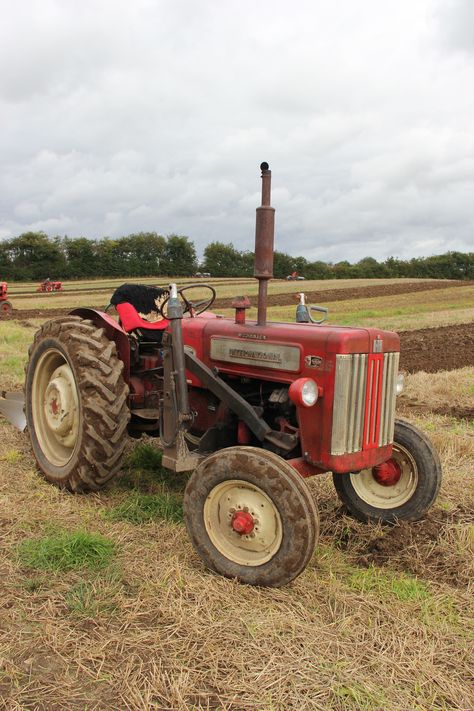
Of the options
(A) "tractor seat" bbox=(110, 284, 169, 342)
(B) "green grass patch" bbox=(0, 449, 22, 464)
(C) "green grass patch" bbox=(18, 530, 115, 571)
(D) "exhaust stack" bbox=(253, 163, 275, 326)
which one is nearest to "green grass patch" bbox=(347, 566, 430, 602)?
(C) "green grass patch" bbox=(18, 530, 115, 571)

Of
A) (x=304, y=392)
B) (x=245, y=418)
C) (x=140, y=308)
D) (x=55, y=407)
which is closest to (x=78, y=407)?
(x=55, y=407)

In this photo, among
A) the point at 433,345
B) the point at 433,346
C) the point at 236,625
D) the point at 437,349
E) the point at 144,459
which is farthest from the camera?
the point at 433,345

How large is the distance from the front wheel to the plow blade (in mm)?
3052

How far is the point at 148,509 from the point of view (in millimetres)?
3846

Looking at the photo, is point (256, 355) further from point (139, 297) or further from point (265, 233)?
point (139, 297)

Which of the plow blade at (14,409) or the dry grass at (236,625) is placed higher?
the plow blade at (14,409)

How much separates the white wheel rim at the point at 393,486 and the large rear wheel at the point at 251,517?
3.48 feet

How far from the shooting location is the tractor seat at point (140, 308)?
451cm

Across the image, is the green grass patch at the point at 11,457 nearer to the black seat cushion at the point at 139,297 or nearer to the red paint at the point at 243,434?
the black seat cushion at the point at 139,297

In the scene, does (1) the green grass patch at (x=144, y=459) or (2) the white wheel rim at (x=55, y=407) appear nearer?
(2) the white wheel rim at (x=55, y=407)

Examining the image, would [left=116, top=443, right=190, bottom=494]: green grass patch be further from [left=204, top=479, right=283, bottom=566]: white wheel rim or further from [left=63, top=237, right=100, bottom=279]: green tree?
[left=63, top=237, right=100, bottom=279]: green tree

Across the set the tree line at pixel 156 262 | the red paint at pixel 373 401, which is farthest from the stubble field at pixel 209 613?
the tree line at pixel 156 262

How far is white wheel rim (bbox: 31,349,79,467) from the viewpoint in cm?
420

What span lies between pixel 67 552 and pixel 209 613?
898 mm
